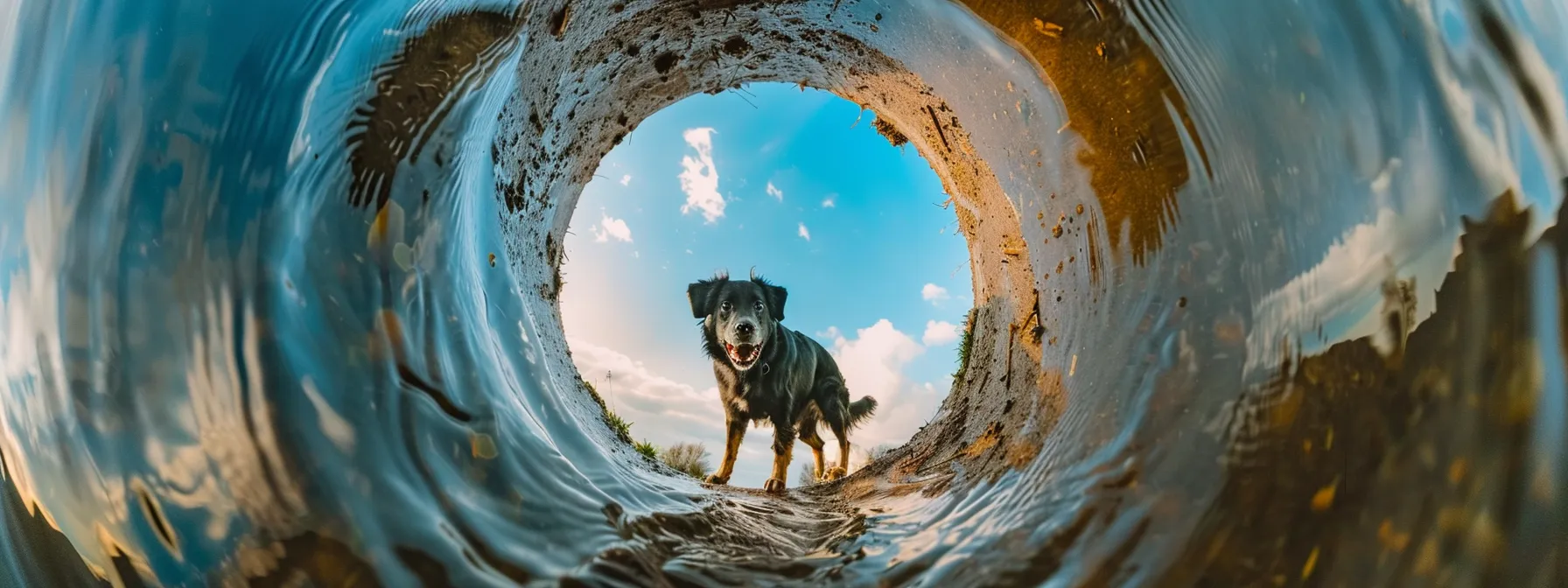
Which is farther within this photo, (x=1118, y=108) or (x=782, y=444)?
(x=782, y=444)

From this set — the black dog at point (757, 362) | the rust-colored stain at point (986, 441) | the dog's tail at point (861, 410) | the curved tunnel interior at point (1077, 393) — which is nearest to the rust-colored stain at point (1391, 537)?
the curved tunnel interior at point (1077, 393)

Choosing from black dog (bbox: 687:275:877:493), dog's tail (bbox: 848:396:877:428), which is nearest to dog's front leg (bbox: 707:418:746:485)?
black dog (bbox: 687:275:877:493)

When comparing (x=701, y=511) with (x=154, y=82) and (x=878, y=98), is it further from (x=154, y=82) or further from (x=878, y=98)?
(x=878, y=98)

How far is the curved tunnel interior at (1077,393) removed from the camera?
81cm

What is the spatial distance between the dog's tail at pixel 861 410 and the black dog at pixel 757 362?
1.01 m

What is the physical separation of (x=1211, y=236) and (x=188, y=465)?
156cm

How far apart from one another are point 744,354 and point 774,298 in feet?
2.31

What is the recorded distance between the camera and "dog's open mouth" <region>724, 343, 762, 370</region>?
5112 mm

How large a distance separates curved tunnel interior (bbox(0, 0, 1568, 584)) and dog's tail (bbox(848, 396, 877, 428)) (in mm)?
5739

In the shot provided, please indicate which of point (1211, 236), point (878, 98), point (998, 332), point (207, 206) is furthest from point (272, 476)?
point (878, 98)

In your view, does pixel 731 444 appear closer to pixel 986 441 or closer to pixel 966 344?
pixel 966 344

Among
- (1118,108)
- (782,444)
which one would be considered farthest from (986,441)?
(782,444)

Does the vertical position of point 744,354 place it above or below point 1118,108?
above

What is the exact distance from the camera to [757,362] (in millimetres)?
5328
